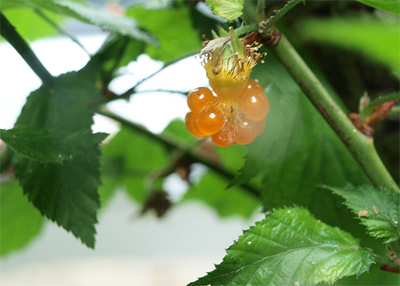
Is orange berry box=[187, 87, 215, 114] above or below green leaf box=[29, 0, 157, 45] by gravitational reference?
below

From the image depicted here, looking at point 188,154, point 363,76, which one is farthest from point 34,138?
point 363,76

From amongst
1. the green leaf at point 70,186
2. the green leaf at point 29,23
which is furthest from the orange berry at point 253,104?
the green leaf at point 29,23

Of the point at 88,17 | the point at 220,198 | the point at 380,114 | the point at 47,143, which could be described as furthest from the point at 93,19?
the point at 220,198

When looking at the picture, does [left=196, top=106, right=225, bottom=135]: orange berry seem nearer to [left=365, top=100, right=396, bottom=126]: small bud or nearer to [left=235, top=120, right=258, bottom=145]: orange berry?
[left=235, top=120, right=258, bottom=145]: orange berry

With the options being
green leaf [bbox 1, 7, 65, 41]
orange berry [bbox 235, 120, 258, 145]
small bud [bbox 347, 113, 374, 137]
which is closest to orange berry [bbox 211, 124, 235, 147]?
orange berry [bbox 235, 120, 258, 145]

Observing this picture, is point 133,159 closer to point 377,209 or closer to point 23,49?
point 23,49

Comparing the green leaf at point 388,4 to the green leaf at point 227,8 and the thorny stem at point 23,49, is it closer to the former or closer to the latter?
the green leaf at point 227,8
